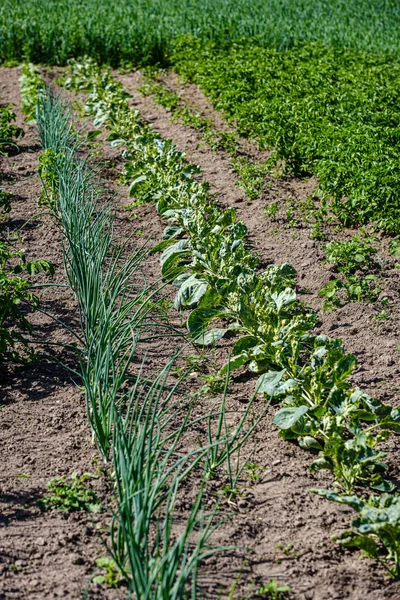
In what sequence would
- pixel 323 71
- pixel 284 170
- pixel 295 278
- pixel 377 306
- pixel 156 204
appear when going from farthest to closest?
pixel 323 71
pixel 284 170
pixel 156 204
pixel 295 278
pixel 377 306

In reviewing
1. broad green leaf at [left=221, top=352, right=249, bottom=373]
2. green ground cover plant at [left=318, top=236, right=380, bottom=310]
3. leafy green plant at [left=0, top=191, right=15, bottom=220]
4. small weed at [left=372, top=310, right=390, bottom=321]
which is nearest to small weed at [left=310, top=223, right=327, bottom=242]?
green ground cover plant at [left=318, top=236, right=380, bottom=310]

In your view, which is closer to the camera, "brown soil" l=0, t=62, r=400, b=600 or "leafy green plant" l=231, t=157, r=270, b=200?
"brown soil" l=0, t=62, r=400, b=600

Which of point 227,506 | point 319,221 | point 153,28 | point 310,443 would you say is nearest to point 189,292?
point 310,443

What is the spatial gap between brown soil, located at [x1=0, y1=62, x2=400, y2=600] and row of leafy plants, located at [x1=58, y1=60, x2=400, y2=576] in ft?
0.31

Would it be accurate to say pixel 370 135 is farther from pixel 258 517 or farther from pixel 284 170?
pixel 258 517

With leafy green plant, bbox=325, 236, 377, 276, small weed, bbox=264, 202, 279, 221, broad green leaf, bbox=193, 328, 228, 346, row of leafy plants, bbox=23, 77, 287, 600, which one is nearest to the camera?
row of leafy plants, bbox=23, 77, 287, 600

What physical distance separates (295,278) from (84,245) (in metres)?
1.36

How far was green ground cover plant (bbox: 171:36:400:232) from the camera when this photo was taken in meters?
5.17

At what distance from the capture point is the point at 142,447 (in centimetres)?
240

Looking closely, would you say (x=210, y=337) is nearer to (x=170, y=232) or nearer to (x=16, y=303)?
(x=16, y=303)

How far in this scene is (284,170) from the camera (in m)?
6.10

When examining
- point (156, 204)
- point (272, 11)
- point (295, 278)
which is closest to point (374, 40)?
point (272, 11)

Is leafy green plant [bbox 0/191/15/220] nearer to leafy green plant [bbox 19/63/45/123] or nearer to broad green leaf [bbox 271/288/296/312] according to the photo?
leafy green plant [bbox 19/63/45/123]

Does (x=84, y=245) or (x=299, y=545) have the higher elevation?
(x=84, y=245)
